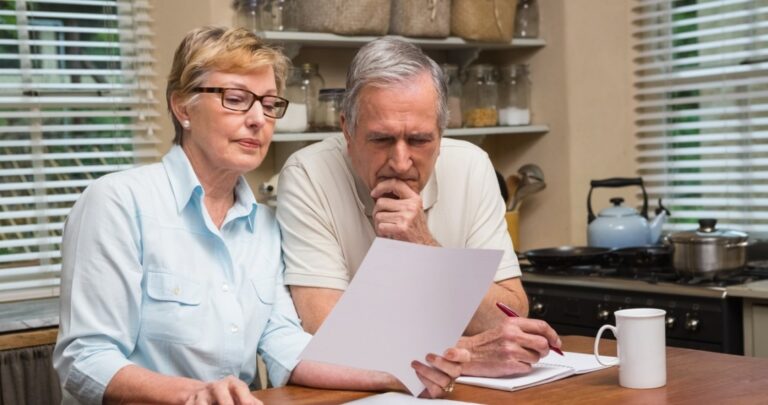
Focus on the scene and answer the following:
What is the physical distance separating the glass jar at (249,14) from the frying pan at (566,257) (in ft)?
4.06

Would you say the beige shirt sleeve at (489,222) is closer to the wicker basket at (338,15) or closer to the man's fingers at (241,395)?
the man's fingers at (241,395)

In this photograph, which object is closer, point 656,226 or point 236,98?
point 236,98

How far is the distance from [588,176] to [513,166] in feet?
1.14

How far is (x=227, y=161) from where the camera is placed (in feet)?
6.53

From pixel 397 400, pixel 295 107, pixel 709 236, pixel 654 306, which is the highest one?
pixel 295 107

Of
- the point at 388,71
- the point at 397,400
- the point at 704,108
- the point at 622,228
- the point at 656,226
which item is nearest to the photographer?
the point at 397,400

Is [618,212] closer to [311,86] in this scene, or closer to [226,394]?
[311,86]

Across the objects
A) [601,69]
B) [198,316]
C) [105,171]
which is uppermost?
[601,69]

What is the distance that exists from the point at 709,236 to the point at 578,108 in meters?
1.08

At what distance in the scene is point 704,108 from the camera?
13.4 ft

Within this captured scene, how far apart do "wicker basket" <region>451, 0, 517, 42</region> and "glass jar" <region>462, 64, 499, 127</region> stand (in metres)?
0.17

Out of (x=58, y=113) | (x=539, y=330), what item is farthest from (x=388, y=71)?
(x=58, y=113)

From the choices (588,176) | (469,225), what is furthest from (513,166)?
(469,225)

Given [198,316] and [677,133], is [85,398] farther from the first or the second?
[677,133]
